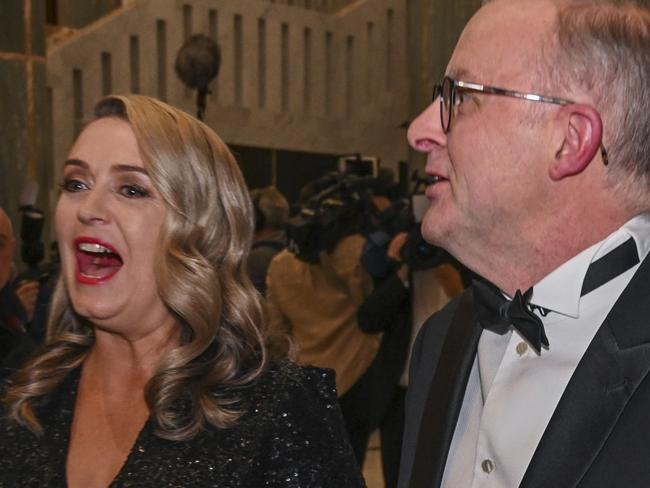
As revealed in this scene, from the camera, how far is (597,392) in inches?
63.0

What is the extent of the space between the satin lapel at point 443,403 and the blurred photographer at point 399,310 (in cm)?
246

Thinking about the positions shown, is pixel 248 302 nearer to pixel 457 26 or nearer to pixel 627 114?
pixel 627 114

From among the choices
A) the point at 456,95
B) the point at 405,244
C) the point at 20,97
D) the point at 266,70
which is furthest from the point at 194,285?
the point at 266,70

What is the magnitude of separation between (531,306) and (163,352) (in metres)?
0.88

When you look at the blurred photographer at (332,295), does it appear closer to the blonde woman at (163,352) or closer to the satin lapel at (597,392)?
the blonde woman at (163,352)

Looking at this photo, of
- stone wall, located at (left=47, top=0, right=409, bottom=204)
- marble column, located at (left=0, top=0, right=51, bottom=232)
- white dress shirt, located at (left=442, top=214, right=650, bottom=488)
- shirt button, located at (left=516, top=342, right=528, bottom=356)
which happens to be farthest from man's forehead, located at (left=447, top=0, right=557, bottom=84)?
stone wall, located at (left=47, top=0, right=409, bottom=204)

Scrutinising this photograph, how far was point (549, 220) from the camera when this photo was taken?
5.77 feet

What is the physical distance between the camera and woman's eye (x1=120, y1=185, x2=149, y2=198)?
231cm

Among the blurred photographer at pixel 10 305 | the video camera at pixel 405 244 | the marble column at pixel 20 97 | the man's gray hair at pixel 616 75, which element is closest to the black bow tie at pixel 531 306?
the man's gray hair at pixel 616 75

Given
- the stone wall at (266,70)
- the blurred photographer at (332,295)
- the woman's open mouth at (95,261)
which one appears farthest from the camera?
the stone wall at (266,70)

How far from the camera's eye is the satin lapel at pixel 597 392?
1570mm

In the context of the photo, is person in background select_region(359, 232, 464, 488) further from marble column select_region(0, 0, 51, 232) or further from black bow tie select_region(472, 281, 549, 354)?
marble column select_region(0, 0, 51, 232)

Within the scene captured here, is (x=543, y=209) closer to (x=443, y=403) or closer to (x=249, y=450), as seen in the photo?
(x=443, y=403)

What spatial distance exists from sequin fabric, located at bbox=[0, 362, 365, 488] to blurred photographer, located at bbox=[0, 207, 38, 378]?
0.57 metres
